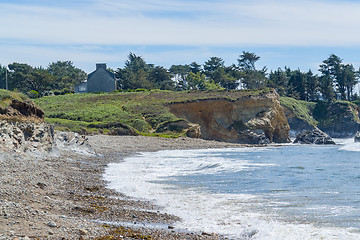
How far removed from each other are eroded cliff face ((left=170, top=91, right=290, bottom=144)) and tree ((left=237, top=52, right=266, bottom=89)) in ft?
102

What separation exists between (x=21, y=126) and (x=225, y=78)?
248ft

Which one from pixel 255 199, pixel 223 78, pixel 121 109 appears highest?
pixel 223 78

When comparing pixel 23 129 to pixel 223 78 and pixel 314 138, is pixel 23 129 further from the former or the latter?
pixel 223 78

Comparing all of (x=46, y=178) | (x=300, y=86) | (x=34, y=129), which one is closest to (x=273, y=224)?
(x=46, y=178)

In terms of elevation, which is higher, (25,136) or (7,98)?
(7,98)

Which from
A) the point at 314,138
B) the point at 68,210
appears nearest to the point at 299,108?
the point at 314,138

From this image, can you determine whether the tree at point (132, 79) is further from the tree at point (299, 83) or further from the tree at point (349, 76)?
the tree at point (349, 76)

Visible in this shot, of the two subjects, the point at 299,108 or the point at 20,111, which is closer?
the point at 20,111

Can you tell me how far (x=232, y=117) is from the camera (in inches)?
2357

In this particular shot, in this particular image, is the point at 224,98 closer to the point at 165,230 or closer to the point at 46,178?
the point at 46,178

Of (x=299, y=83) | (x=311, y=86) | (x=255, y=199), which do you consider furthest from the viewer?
(x=299, y=83)

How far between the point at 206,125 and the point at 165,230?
5179cm

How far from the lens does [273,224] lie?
29.0 ft

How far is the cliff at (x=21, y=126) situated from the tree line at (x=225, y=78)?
60738 millimetres
